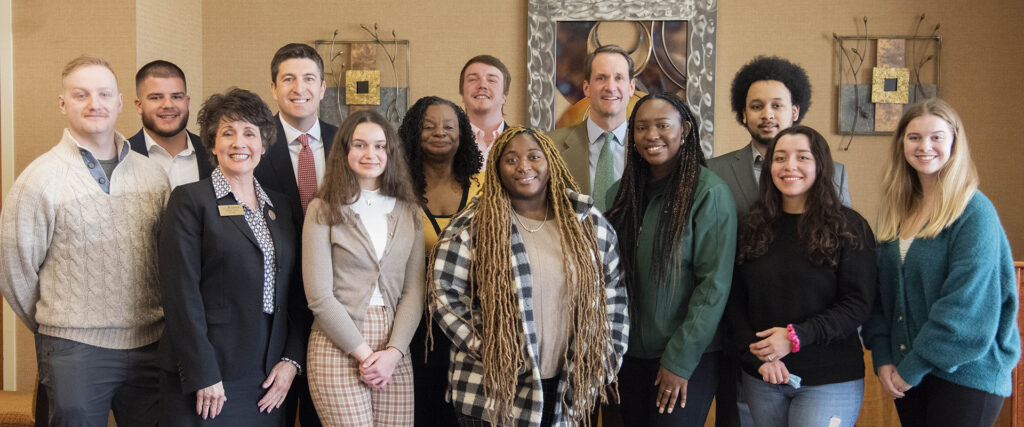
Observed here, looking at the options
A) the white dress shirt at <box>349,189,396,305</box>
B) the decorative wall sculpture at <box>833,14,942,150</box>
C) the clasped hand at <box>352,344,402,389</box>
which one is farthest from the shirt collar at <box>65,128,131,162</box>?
the decorative wall sculpture at <box>833,14,942,150</box>

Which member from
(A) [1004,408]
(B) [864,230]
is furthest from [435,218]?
(A) [1004,408]

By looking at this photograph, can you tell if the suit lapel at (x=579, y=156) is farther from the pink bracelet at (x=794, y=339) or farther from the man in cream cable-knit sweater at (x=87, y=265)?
the man in cream cable-knit sweater at (x=87, y=265)

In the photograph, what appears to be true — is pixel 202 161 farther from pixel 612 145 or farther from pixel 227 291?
pixel 612 145

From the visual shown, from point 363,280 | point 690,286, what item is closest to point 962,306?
point 690,286

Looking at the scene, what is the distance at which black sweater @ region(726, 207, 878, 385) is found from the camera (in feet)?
7.29

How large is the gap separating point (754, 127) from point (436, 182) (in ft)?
4.16

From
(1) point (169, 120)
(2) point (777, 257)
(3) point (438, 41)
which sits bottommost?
(2) point (777, 257)

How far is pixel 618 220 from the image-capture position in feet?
8.24

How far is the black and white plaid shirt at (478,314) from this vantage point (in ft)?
7.30

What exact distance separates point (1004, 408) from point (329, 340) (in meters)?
3.22

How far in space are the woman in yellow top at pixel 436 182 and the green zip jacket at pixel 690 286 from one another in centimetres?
68

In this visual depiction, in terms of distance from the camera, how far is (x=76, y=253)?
2420mm

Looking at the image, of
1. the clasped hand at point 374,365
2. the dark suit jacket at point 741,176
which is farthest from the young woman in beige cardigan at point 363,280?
the dark suit jacket at point 741,176

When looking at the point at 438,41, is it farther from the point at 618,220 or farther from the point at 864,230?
the point at 864,230
